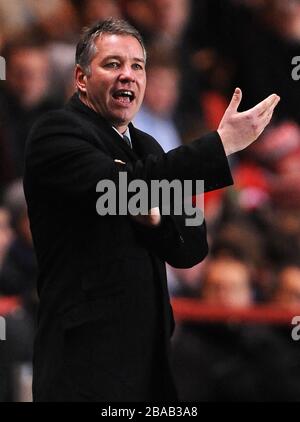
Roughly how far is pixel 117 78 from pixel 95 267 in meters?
0.40

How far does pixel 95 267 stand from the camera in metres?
2.26

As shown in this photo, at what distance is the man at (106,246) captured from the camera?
7.29 ft

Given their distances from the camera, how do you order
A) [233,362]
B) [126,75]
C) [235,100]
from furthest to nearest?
[233,362] < [126,75] < [235,100]

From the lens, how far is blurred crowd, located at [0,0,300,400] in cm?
386

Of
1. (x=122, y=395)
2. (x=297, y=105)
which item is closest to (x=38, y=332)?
(x=122, y=395)

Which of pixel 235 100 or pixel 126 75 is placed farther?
pixel 126 75

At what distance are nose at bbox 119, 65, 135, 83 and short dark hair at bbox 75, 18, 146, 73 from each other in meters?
0.08

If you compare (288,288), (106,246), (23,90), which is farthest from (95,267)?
(23,90)

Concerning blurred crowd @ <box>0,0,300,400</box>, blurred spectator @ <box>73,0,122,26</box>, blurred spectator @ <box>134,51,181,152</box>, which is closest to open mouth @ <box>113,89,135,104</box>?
blurred crowd @ <box>0,0,300,400</box>

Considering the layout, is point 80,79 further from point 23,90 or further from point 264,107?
point 23,90

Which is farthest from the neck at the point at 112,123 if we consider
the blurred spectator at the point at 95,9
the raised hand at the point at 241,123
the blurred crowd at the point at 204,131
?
the blurred spectator at the point at 95,9

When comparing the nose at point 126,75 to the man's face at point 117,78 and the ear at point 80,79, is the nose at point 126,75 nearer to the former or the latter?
the man's face at point 117,78

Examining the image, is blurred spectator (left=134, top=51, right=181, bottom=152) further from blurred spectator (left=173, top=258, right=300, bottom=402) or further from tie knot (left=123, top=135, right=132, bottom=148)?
tie knot (left=123, top=135, right=132, bottom=148)
